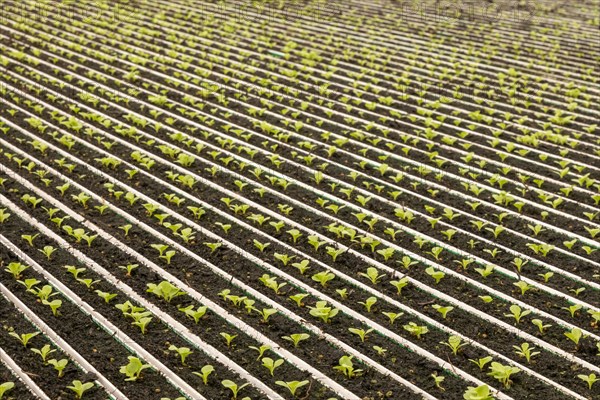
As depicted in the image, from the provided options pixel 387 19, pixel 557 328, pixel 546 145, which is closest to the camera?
pixel 557 328

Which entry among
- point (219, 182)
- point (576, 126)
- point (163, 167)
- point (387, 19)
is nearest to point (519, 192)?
point (576, 126)

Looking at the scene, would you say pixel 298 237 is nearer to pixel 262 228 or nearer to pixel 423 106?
pixel 262 228

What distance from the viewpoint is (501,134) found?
5535mm

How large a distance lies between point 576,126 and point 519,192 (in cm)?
153

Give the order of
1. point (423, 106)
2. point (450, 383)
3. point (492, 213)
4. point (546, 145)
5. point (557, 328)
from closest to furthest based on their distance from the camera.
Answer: point (450, 383), point (557, 328), point (492, 213), point (546, 145), point (423, 106)

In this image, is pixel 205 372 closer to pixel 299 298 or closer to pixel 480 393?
pixel 299 298

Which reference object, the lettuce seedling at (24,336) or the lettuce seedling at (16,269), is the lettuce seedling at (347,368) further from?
the lettuce seedling at (16,269)

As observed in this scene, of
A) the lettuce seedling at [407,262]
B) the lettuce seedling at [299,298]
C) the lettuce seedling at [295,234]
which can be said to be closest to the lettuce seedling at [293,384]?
the lettuce seedling at [299,298]

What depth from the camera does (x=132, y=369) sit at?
2.84 m

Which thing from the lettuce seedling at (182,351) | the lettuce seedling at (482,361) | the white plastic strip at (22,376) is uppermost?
the lettuce seedling at (482,361)

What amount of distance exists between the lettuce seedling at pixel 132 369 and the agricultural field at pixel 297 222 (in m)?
0.01

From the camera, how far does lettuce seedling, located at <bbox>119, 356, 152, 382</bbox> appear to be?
284cm

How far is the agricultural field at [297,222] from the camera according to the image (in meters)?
3.01

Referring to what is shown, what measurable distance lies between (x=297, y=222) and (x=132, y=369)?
1.69 metres
